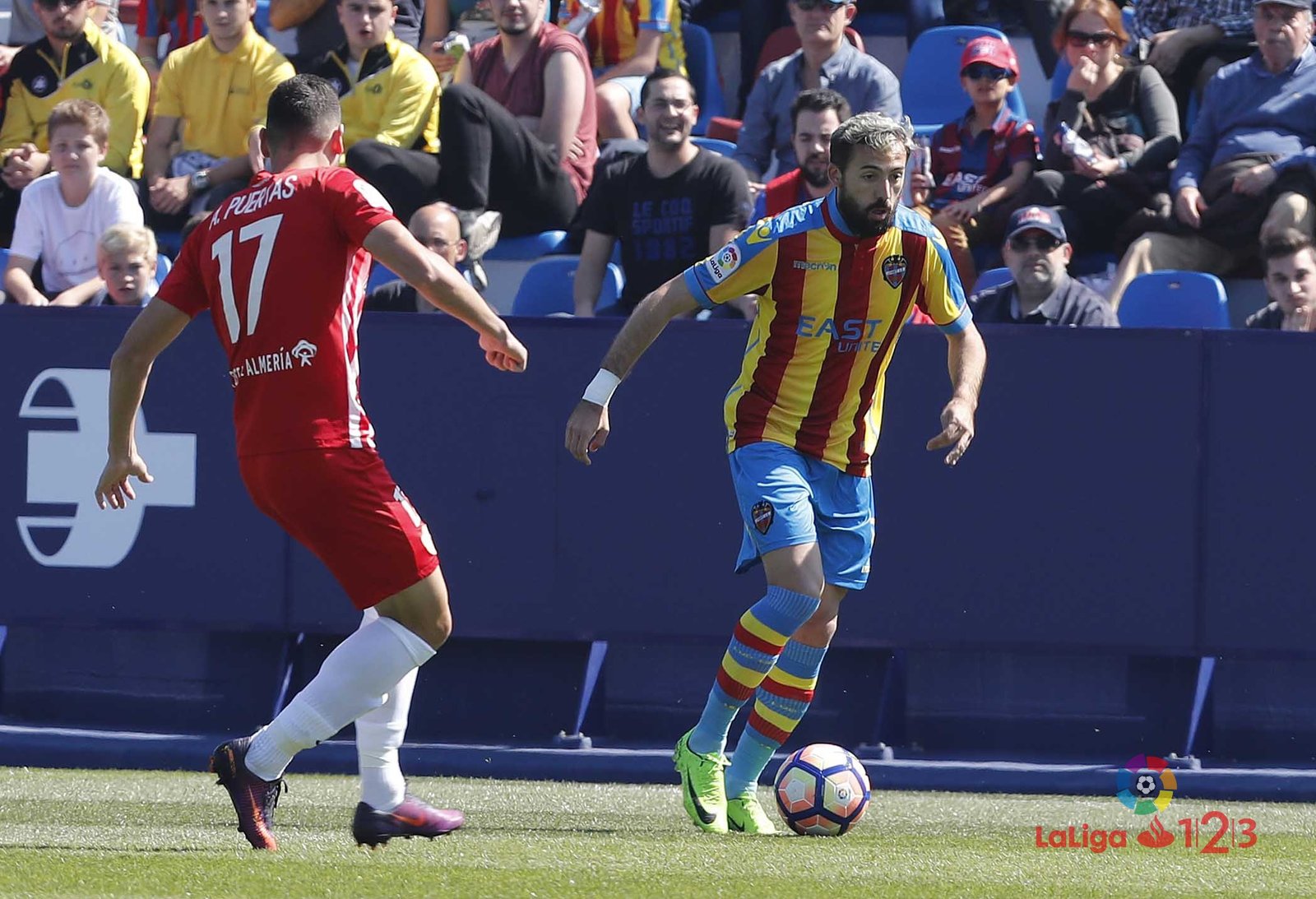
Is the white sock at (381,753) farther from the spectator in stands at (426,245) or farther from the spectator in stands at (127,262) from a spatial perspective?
the spectator in stands at (127,262)

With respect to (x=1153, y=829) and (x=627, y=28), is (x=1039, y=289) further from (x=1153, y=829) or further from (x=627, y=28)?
(x=627, y=28)

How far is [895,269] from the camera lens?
251 inches

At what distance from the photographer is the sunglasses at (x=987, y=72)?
33.7 feet

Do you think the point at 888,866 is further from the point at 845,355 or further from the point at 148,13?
the point at 148,13

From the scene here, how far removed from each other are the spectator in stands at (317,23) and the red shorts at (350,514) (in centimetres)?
695

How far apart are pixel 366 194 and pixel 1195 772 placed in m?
4.32

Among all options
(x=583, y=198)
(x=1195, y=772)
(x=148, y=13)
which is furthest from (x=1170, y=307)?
(x=148, y=13)

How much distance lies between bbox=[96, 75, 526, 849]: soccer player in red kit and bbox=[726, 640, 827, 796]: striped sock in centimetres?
132

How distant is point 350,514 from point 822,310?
1.84 metres

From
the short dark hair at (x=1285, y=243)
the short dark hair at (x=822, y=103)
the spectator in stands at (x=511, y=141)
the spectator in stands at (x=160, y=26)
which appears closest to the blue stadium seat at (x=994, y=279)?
the short dark hair at (x=822, y=103)

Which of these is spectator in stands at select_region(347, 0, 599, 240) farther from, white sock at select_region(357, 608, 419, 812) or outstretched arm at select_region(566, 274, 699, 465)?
white sock at select_region(357, 608, 419, 812)

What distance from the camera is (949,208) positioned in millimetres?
10047

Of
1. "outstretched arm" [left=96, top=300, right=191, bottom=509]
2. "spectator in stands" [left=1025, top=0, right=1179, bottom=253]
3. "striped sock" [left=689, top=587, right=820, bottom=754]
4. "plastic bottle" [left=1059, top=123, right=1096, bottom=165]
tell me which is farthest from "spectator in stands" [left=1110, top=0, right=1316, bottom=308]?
"outstretched arm" [left=96, top=300, right=191, bottom=509]

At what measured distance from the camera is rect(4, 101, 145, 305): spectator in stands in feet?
32.1
